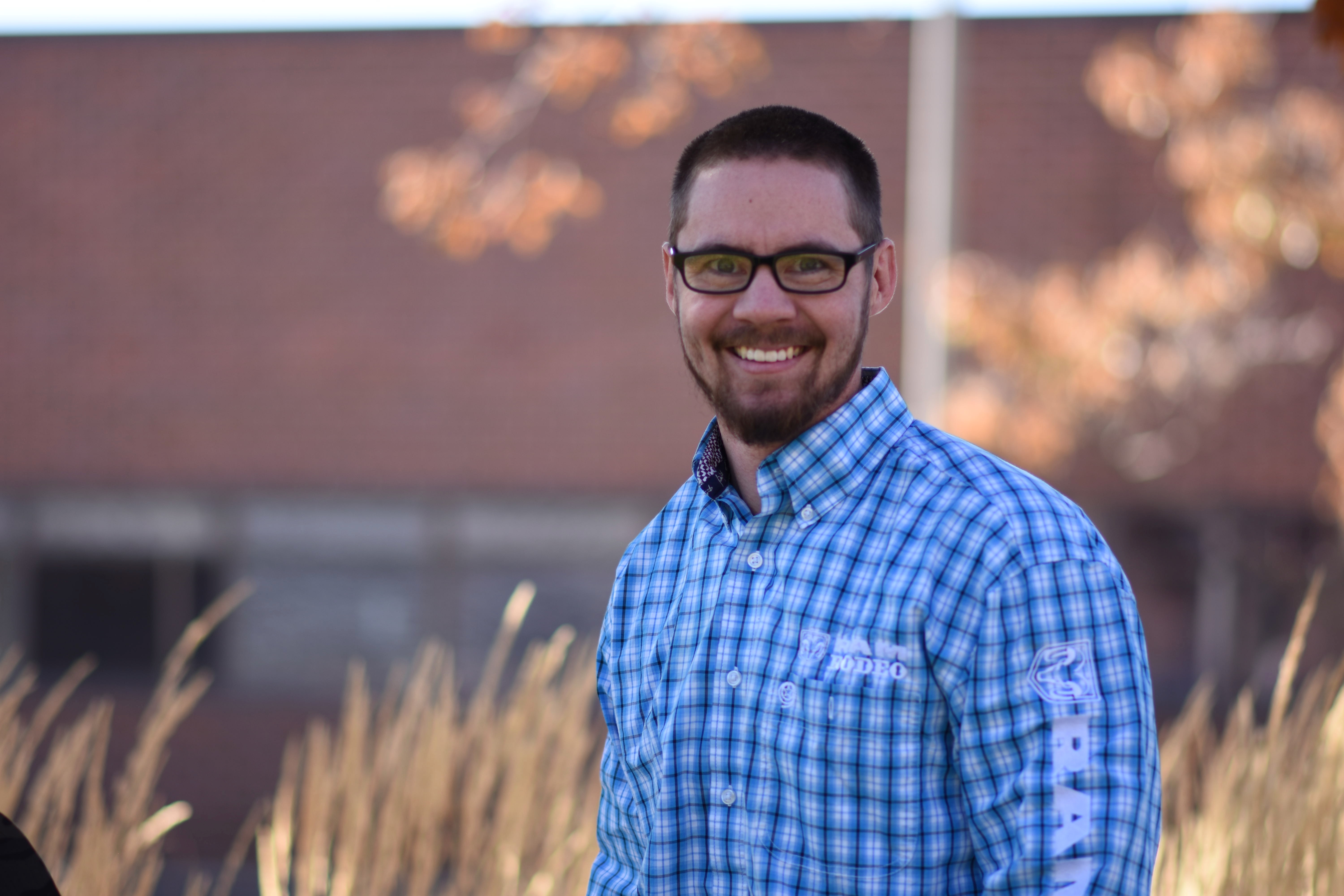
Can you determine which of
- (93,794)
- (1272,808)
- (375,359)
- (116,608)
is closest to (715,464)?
(1272,808)

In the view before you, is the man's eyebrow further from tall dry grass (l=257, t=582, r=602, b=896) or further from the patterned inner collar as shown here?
tall dry grass (l=257, t=582, r=602, b=896)

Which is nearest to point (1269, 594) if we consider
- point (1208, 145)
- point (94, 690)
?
point (1208, 145)

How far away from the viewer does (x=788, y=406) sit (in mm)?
1646

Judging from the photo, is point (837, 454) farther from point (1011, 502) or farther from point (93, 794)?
point (93, 794)

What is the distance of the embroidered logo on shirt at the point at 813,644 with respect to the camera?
4.89 feet

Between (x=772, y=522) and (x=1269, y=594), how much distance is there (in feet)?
27.0

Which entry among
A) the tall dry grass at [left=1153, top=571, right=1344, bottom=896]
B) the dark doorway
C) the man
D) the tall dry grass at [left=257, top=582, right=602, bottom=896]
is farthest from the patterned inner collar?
the dark doorway

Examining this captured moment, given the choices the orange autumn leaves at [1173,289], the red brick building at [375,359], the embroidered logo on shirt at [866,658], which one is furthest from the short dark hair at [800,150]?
the red brick building at [375,359]

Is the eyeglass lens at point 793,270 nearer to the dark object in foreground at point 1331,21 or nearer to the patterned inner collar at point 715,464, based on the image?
the patterned inner collar at point 715,464

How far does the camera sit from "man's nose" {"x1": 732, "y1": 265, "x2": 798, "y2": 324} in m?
1.60

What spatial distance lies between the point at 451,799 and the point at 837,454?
2078 mm

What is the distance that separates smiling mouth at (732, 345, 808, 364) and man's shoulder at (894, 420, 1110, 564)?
7.8 inches

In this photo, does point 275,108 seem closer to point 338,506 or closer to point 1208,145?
point 338,506

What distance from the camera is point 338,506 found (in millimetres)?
9305
